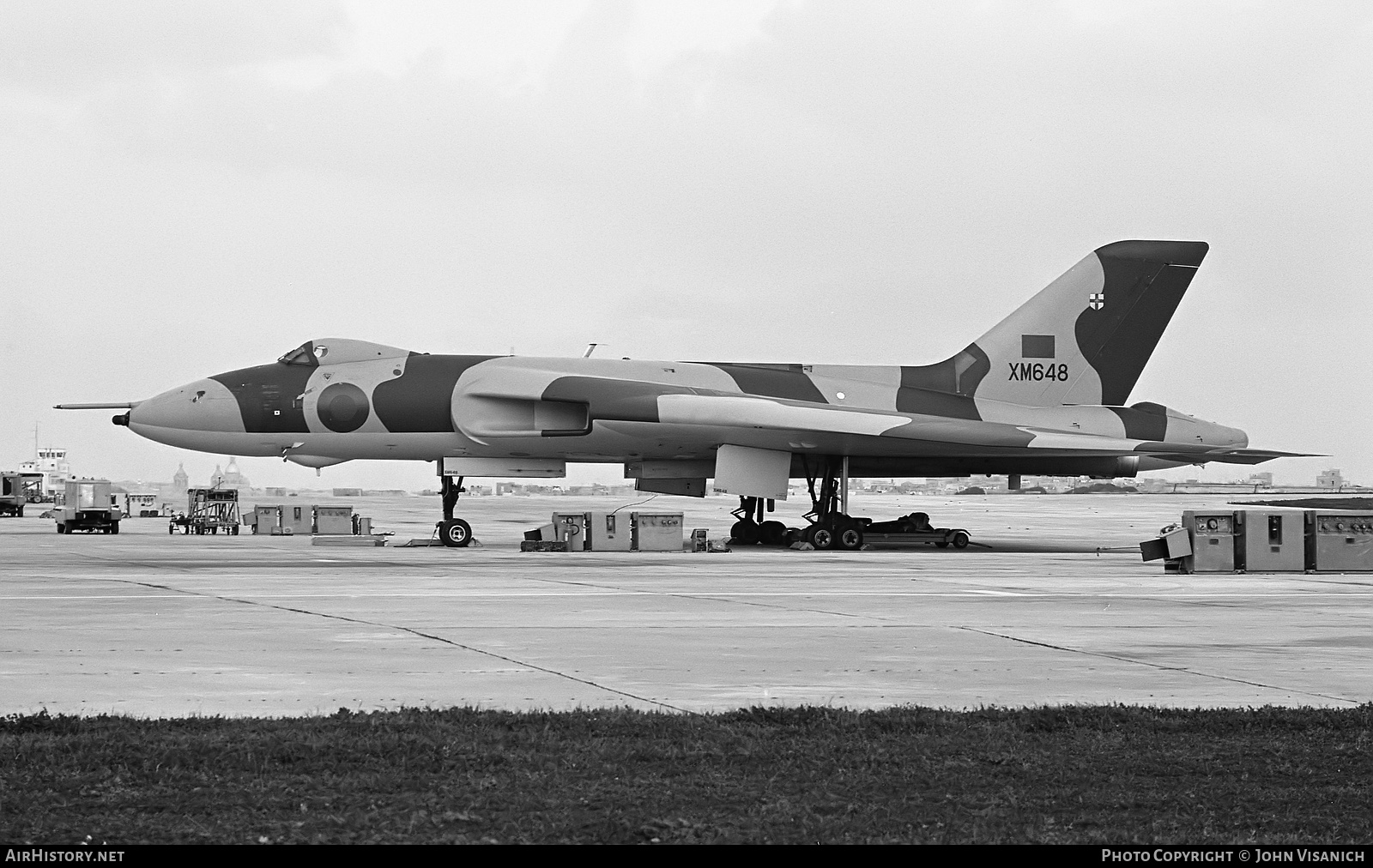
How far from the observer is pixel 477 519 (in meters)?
48.1

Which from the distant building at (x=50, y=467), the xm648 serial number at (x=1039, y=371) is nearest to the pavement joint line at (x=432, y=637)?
the xm648 serial number at (x=1039, y=371)

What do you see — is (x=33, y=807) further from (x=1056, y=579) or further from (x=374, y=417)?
(x=374, y=417)

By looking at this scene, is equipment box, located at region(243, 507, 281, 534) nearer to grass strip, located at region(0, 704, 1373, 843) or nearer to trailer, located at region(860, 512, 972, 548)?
trailer, located at region(860, 512, 972, 548)

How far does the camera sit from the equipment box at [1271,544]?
66.3 feet

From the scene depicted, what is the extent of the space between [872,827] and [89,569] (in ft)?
52.0

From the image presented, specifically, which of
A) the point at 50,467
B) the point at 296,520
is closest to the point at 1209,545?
the point at 296,520

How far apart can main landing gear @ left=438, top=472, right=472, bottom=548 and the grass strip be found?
68.3 ft

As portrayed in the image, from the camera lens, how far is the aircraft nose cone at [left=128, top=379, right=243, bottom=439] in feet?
89.7

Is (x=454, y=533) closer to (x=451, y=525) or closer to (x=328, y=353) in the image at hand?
(x=451, y=525)

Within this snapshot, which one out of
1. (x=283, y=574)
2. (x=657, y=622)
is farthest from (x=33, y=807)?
(x=283, y=574)

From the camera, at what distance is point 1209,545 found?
20062 mm

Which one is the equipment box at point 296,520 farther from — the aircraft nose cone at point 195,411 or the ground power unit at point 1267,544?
the ground power unit at point 1267,544

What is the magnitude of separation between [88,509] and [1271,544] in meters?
28.2

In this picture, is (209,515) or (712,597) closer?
(712,597)
